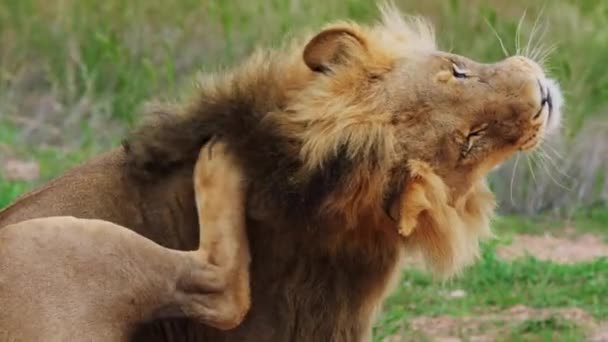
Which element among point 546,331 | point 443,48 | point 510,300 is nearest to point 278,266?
point 546,331

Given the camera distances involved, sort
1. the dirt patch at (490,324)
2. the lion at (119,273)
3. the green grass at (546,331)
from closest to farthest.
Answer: the lion at (119,273) → the green grass at (546,331) → the dirt patch at (490,324)

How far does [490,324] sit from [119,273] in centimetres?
200

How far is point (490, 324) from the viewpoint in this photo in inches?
201

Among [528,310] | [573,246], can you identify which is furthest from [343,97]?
[573,246]

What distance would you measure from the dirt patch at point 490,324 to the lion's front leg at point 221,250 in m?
1.58

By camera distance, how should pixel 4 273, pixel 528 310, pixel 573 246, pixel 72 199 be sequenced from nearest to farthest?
pixel 4 273, pixel 72 199, pixel 528 310, pixel 573 246

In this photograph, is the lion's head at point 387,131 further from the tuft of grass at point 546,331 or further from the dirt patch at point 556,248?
the dirt patch at point 556,248

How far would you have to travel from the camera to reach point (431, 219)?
346 centimetres

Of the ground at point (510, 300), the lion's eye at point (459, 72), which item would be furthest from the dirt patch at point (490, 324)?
the lion's eye at point (459, 72)

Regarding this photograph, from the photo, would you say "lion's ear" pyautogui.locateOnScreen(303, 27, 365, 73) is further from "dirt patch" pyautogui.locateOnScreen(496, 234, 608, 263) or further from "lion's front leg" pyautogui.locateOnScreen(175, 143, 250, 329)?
"dirt patch" pyautogui.locateOnScreen(496, 234, 608, 263)

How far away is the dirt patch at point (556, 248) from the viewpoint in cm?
597

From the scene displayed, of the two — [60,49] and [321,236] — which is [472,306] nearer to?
[321,236]

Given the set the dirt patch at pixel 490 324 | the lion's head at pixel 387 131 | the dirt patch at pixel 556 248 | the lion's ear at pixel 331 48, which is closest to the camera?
the lion's head at pixel 387 131

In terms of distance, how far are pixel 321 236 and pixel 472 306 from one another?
1.95 meters
